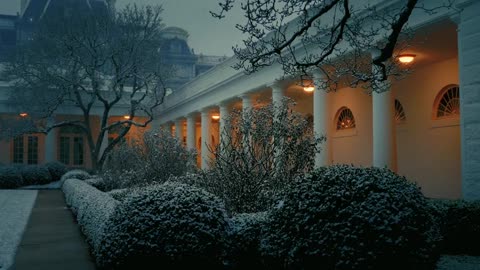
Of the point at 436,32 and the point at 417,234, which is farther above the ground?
the point at 436,32

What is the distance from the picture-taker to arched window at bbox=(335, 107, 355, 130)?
20.1 m

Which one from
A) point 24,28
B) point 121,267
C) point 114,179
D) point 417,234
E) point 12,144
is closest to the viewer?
point 417,234

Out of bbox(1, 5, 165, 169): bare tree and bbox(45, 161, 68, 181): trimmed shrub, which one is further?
bbox(45, 161, 68, 181): trimmed shrub

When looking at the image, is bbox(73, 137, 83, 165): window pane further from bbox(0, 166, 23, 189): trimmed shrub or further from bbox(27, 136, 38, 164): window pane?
bbox(0, 166, 23, 189): trimmed shrub

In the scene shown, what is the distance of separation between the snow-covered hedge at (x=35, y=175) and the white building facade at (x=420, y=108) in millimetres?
10165

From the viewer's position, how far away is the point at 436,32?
38.7 feet

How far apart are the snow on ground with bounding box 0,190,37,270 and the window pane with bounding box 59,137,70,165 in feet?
71.3

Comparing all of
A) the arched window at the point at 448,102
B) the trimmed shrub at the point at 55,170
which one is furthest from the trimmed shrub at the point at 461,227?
the trimmed shrub at the point at 55,170

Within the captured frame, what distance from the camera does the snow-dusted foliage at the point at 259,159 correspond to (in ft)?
29.8

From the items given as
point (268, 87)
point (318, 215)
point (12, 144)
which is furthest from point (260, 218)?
point (12, 144)

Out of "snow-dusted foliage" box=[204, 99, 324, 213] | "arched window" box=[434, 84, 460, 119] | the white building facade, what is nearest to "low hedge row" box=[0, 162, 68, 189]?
the white building facade

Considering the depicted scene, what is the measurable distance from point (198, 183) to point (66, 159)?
32.9 meters

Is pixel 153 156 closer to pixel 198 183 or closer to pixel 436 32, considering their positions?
pixel 198 183

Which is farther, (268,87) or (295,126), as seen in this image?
(268,87)
